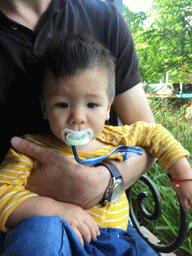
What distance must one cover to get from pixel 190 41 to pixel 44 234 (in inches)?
182

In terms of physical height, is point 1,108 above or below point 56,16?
below

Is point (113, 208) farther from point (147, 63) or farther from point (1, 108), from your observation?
point (147, 63)

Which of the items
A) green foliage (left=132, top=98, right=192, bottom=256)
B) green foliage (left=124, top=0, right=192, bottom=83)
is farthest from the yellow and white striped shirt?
green foliage (left=124, top=0, right=192, bottom=83)

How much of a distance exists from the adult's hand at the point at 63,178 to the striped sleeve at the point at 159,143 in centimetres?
23

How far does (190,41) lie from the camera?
14.1 feet

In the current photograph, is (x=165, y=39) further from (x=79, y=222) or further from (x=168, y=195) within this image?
(x=79, y=222)

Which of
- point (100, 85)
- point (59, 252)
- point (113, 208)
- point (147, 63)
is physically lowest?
point (147, 63)

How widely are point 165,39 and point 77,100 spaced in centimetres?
456

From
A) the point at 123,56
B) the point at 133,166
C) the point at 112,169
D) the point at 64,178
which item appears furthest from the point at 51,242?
the point at 123,56

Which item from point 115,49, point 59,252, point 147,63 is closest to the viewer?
point 59,252

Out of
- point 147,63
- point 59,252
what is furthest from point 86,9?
point 147,63

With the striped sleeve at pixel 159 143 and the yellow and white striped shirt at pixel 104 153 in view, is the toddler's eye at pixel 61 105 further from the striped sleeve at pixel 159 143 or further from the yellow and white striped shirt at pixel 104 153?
the striped sleeve at pixel 159 143

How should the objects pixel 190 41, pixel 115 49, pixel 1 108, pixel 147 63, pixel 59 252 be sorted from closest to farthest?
pixel 59 252, pixel 1 108, pixel 115 49, pixel 190 41, pixel 147 63

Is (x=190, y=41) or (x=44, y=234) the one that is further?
(x=190, y=41)
